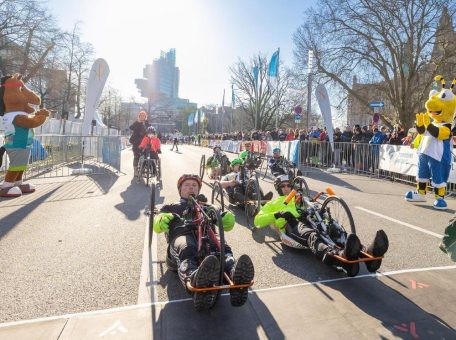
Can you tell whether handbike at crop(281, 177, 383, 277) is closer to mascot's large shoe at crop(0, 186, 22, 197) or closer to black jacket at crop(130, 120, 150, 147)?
mascot's large shoe at crop(0, 186, 22, 197)

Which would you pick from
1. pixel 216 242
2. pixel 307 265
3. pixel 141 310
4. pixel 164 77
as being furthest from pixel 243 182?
pixel 164 77

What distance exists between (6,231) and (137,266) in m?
2.55

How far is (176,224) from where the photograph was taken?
3.92 metres

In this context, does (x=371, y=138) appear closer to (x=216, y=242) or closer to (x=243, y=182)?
(x=243, y=182)

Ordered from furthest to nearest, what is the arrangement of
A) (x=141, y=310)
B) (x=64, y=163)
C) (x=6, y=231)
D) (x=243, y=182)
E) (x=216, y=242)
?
(x=64, y=163) < (x=243, y=182) < (x=6, y=231) < (x=216, y=242) < (x=141, y=310)

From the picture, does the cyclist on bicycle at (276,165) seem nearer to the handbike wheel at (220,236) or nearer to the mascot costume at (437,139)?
the mascot costume at (437,139)

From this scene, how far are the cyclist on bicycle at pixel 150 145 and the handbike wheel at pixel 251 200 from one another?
5173 mm

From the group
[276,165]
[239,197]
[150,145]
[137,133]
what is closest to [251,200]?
[239,197]

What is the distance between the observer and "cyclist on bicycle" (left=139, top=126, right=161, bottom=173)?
35.6ft

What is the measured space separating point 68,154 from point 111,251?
10.7m

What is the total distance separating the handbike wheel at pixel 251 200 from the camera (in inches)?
237

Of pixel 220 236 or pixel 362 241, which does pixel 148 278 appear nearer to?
pixel 220 236

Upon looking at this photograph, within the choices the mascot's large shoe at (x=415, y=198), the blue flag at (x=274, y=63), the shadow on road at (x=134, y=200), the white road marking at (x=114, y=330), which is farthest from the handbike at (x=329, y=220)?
the blue flag at (x=274, y=63)

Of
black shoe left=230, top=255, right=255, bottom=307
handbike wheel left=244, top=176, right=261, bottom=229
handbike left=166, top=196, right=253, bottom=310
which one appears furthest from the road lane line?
black shoe left=230, top=255, right=255, bottom=307
